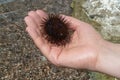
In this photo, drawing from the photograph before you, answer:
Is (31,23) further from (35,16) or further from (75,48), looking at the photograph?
(75,48)

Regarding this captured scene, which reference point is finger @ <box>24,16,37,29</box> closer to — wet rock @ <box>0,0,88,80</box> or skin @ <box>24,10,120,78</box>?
skin @ <box>24,10,120,78</box>

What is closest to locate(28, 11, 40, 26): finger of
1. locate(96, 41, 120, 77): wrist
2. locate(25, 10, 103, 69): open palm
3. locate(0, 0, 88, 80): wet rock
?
locate(25, 10, 103, 69): open palm

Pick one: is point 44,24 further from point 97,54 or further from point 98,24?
point 98,24

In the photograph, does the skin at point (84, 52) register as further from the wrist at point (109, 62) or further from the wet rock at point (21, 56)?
the wet rock at point (21, 56)

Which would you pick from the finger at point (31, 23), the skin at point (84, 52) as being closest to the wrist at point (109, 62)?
the skin at point (84, 52)

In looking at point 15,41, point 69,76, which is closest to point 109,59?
point 69,76
